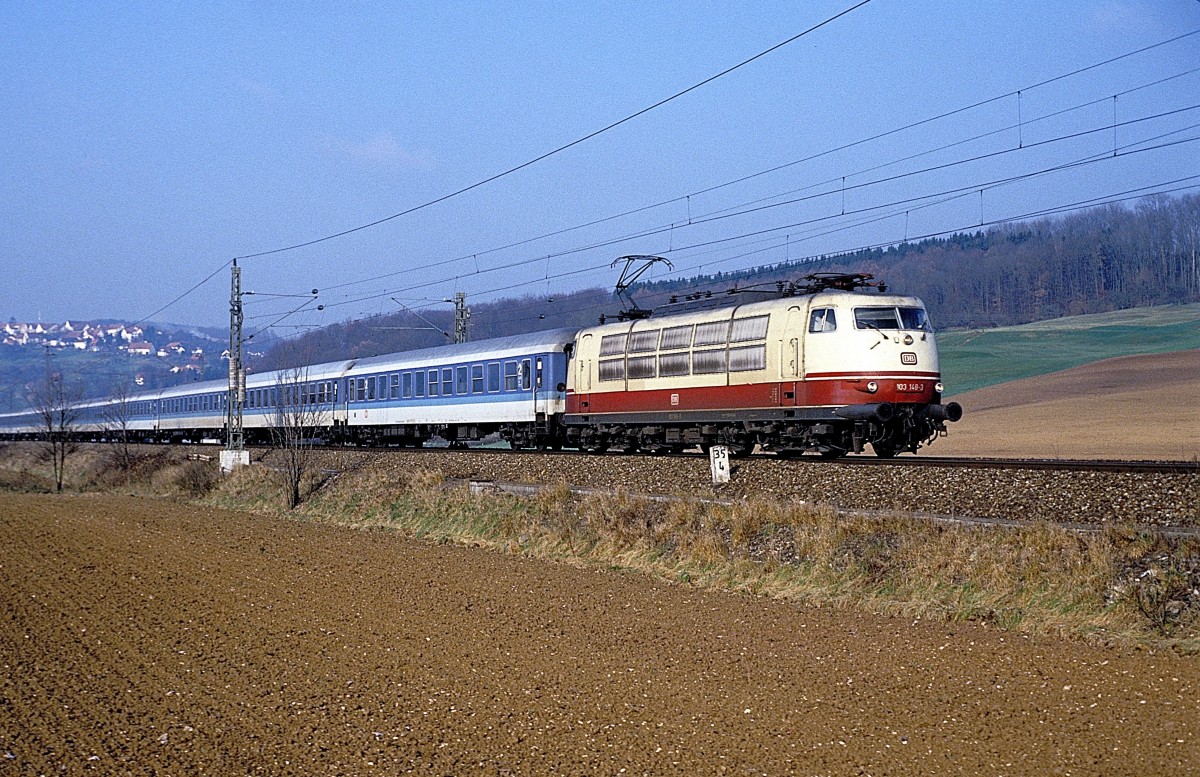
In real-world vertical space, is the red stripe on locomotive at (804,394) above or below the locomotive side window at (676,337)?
below

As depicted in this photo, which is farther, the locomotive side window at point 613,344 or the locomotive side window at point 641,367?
the locomotive side window at point 613,344

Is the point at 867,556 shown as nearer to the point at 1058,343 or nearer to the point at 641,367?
the point at 641,367

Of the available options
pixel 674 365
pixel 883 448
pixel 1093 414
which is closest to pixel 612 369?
pixel 674 365

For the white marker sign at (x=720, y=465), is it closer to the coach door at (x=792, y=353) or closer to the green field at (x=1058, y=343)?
the coach door at (x=792, y=353)

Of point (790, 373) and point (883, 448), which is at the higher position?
point (790, 373)

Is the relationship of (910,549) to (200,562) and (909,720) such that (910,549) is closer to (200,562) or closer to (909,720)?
(909,720)

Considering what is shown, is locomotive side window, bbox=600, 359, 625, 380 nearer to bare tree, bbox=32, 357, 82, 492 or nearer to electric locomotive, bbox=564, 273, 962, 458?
electric locomotive, bbox=564, 273, 962, 458

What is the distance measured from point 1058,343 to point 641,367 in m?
74.6

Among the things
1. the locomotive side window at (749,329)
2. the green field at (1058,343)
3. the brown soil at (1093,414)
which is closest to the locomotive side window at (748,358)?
the locomotive side window at (749,329)

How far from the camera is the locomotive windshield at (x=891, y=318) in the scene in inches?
867

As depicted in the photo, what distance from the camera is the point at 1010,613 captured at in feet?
41.0

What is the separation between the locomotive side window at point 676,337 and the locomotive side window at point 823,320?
12.6ft

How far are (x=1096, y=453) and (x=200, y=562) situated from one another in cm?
3156

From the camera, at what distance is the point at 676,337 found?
25.9 meters
